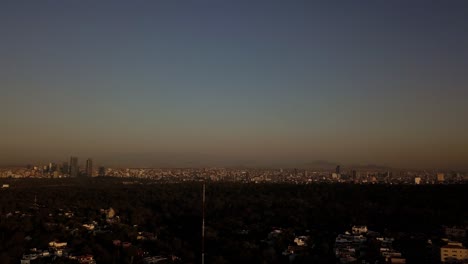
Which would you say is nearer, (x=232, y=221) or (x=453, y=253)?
(x=453, y=253)

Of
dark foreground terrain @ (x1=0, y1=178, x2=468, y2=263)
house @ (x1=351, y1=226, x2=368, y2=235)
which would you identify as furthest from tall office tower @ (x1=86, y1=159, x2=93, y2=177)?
house @ (x1=351, y1=226, x2=368, y2=235)

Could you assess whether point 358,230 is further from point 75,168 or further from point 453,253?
point 75,168

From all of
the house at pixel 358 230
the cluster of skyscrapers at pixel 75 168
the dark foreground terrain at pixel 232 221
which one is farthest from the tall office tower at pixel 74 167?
the house at pixel 358 230

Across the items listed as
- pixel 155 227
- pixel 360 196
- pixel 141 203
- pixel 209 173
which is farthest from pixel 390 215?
pixel 209 173

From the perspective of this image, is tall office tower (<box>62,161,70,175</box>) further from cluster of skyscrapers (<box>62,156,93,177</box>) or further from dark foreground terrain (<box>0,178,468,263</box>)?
dark foreground terrain (<box>0,178,468,263</box>)

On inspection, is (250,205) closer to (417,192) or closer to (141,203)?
(141,203)

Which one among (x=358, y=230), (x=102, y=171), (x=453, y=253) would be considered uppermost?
(x=102, y=171)

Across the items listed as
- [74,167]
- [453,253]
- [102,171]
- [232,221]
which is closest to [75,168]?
[74,167]

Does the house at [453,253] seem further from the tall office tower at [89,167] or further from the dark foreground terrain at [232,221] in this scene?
the tall office tower at [89,167]
